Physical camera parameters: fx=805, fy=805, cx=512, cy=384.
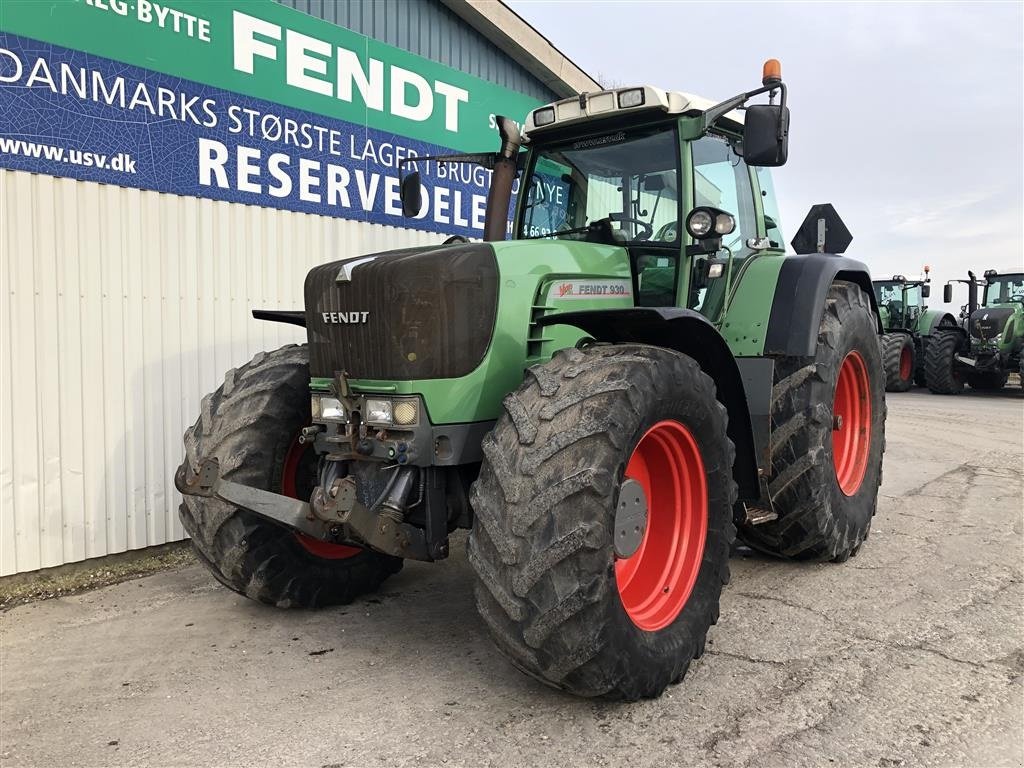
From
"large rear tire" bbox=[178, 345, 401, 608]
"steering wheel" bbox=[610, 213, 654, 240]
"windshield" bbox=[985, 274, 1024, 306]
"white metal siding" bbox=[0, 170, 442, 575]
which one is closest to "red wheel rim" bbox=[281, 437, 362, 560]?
"large rear tire" bbox=[178, 345, 401, 608]

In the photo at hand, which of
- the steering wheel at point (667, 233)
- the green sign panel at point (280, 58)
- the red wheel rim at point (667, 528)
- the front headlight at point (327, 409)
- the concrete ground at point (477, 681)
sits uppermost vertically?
the green sign panel at point (280, 58)

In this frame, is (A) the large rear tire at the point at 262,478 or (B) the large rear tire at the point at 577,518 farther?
(A) the large rear tire at the point at 262,478

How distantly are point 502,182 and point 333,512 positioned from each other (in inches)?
94.5

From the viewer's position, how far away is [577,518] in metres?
2.71

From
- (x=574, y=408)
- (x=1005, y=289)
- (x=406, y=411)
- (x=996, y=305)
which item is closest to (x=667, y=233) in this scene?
(x=574, y=408)

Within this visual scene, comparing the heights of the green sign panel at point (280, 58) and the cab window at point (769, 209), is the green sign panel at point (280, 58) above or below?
above

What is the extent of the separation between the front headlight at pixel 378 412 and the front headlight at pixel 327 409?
0.12m

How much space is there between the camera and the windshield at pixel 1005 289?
55.6 ft

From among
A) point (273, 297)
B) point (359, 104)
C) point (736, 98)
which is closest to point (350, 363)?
point (736, 98)

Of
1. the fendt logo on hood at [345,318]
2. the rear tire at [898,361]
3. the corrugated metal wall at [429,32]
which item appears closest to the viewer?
the fendt logo on hood at [345,318]

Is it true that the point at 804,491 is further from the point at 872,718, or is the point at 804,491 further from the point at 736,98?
the point at 736,98

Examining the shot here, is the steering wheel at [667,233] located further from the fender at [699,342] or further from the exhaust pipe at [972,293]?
the exhaust pipe at [972,293]

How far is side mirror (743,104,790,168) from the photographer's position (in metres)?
3.63

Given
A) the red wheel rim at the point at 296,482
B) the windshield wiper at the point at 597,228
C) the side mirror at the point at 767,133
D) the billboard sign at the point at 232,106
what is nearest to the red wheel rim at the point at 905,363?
the billboard sign at the point at 232,106
